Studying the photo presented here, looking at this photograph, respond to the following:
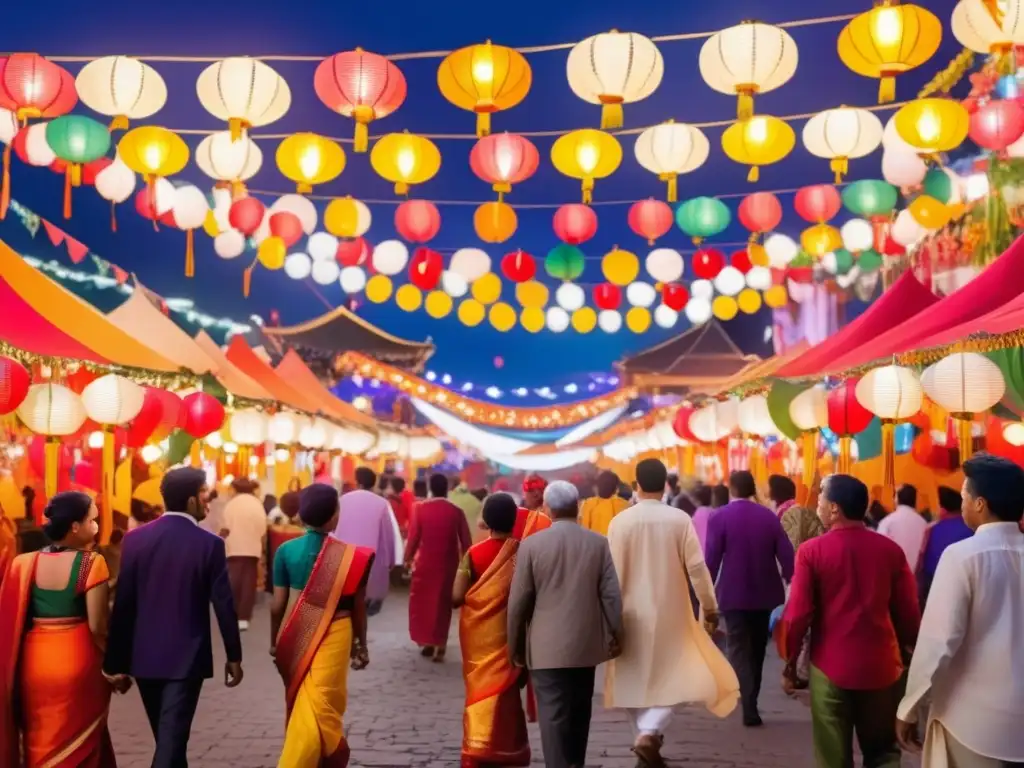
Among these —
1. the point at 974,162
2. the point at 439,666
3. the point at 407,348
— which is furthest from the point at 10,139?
the point at 407,348

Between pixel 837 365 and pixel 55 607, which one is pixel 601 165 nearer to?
pixel 837 365

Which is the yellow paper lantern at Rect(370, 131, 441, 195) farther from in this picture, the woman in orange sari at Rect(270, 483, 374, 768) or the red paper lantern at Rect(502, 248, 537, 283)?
the woman in orange sari at Rect(270, 483, 374, 768)

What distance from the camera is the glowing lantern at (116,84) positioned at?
29.2 feet

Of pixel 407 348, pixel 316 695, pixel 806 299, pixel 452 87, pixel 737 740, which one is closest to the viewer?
pixel 316 695

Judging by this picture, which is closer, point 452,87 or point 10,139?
point 452,87

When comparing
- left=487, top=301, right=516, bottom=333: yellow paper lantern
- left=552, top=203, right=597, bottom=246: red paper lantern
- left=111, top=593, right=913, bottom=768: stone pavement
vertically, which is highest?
left=552, top=203, right=597, bottom=246: red paper lantern

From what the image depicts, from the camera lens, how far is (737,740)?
7.11m

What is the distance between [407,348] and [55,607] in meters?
31.4

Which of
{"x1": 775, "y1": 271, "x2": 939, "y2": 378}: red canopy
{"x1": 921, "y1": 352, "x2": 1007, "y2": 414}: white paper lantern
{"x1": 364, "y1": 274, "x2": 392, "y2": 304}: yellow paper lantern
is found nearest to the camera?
{"x1": 921, "y1": 352, "x2": 1007, "y2": 414}: white paper lantern

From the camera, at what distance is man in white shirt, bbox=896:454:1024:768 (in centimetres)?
362

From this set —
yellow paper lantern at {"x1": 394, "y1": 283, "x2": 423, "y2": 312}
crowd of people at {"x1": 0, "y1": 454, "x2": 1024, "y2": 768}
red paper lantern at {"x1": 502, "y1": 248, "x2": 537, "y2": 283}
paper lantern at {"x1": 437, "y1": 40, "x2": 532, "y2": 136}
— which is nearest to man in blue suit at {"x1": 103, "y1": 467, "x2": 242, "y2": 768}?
crowd of people at {"x1": 0, "y1": 454, "x2": 1024, "y2": 768}

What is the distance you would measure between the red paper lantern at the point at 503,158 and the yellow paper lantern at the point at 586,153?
37 cm

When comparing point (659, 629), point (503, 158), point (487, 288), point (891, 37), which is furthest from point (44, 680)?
point (487, 288)

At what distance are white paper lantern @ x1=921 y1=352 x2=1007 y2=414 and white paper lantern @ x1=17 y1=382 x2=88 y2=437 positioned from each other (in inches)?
238
